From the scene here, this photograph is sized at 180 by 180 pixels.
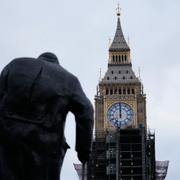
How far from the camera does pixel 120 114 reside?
96.7 meters

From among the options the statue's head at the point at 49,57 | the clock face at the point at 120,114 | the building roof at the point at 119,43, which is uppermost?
the building roof at the point at 119,43

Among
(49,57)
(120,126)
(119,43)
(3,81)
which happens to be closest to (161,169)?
(120,126)

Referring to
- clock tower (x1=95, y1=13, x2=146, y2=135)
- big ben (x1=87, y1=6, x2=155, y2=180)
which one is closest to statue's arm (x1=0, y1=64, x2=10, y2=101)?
big ben (x1=87, y1=6, x2=155, y2=180)

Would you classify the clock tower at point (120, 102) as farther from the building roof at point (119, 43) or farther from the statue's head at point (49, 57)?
the statue's head at point (49, 57)

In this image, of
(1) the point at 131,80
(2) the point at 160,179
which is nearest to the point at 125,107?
(1) the point at 131,80

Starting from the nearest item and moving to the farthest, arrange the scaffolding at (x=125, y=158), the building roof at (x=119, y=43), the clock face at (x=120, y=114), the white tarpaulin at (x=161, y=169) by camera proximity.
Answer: the scaffolding at (x=125, y=158) < the clock face at (x=120, y=114) < the white tarpaulin at (x=161, y=169) < the building roof at (x=119, y=43)

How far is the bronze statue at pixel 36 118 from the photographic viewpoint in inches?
339

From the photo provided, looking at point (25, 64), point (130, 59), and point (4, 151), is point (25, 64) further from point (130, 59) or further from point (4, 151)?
point (130, 59)

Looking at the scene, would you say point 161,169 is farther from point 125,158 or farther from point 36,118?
point 36,118

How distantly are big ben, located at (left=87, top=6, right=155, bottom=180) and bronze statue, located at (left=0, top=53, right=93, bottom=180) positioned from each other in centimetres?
7838

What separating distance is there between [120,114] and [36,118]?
88.2 m

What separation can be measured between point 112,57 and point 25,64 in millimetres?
96161

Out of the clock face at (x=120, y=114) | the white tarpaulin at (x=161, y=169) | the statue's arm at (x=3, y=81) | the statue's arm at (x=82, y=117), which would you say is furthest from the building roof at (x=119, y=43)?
the statue's arm at (x=3, y=81)

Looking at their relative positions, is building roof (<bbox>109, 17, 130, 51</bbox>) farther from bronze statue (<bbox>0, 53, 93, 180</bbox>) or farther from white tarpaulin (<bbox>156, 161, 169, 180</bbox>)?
bronze statue (<bbox>0, 53, 93, 180</bbox>)
